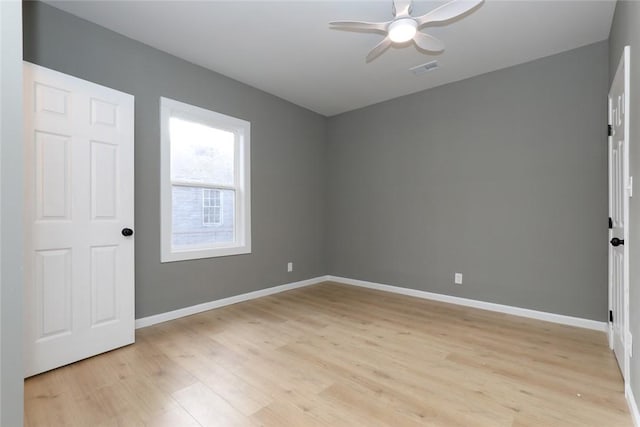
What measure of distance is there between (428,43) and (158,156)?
274 cm

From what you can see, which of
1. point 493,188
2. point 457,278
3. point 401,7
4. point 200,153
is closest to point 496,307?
point 457,278

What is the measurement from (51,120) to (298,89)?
8.89ft

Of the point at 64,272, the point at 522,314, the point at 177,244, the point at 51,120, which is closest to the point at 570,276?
the point at 522,314

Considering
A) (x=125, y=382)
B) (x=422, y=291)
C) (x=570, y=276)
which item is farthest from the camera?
(x=422, y=291)

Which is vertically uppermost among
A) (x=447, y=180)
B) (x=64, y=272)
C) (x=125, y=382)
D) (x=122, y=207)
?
(x=447, y=180)

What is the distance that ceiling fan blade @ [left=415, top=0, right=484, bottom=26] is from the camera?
1.99 metres

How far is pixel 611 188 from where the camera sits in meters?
2.62

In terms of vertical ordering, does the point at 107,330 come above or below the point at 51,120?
below

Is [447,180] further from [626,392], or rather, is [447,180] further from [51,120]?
[51,120]

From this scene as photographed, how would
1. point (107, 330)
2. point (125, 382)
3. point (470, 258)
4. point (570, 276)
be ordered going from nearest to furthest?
1. point (125, 382)
2. point (107, 330)
3. point (570, 276)
4. point (470, 258)

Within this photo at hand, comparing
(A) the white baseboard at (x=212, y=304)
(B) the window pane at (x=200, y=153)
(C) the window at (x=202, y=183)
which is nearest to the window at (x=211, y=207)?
(C) the window at (x=202, y=183)

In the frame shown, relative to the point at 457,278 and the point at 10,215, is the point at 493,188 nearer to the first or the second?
the point at 457,278

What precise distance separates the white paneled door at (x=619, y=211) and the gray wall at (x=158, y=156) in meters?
3.52

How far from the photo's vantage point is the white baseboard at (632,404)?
5.27 ft
